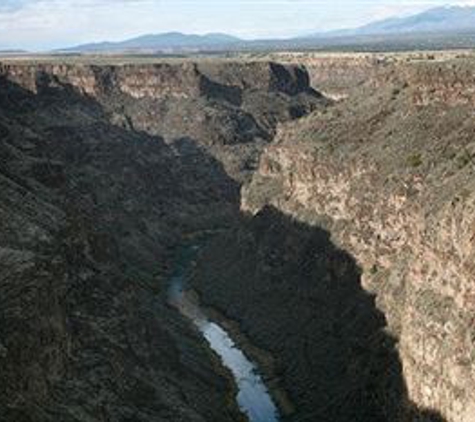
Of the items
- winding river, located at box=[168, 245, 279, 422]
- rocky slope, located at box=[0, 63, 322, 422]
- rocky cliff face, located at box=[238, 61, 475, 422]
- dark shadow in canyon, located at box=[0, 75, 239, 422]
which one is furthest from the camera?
winding river, located at box=[168, 245, 279, 422]

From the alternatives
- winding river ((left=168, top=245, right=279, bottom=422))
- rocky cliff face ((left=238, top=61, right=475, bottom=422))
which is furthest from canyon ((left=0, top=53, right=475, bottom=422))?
winding river ((left=168, top=245, right=279, bottom=422))

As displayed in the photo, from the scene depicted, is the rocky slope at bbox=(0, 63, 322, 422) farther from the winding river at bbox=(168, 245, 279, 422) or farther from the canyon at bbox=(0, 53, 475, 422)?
the winding river at bbox=(168, 245, 279, 422)

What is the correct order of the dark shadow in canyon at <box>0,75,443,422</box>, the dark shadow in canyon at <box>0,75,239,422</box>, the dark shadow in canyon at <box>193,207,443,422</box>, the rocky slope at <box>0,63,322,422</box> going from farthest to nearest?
1. the dark shadow in canyon at <box>193,207,443,422</box>
2. the dark shadow in canyon at <box>0,75,443,422</box>
3. the rocky slope at <box>0,63,322,422</box>
4. the dark shadow in canyon at <box>0,75,239,422</box>

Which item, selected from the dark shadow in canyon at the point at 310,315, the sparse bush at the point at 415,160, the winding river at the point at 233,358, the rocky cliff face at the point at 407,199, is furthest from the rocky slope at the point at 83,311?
the sparse bush at the point at 415,160

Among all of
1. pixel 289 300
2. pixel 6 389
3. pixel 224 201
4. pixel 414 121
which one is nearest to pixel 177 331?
pixel 289 300

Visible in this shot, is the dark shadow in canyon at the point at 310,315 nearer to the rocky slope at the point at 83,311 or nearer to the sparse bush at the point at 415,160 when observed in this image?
the rocky slope at the point at 83,311

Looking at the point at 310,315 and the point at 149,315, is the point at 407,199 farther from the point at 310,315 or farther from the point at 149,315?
the point at 149,315
